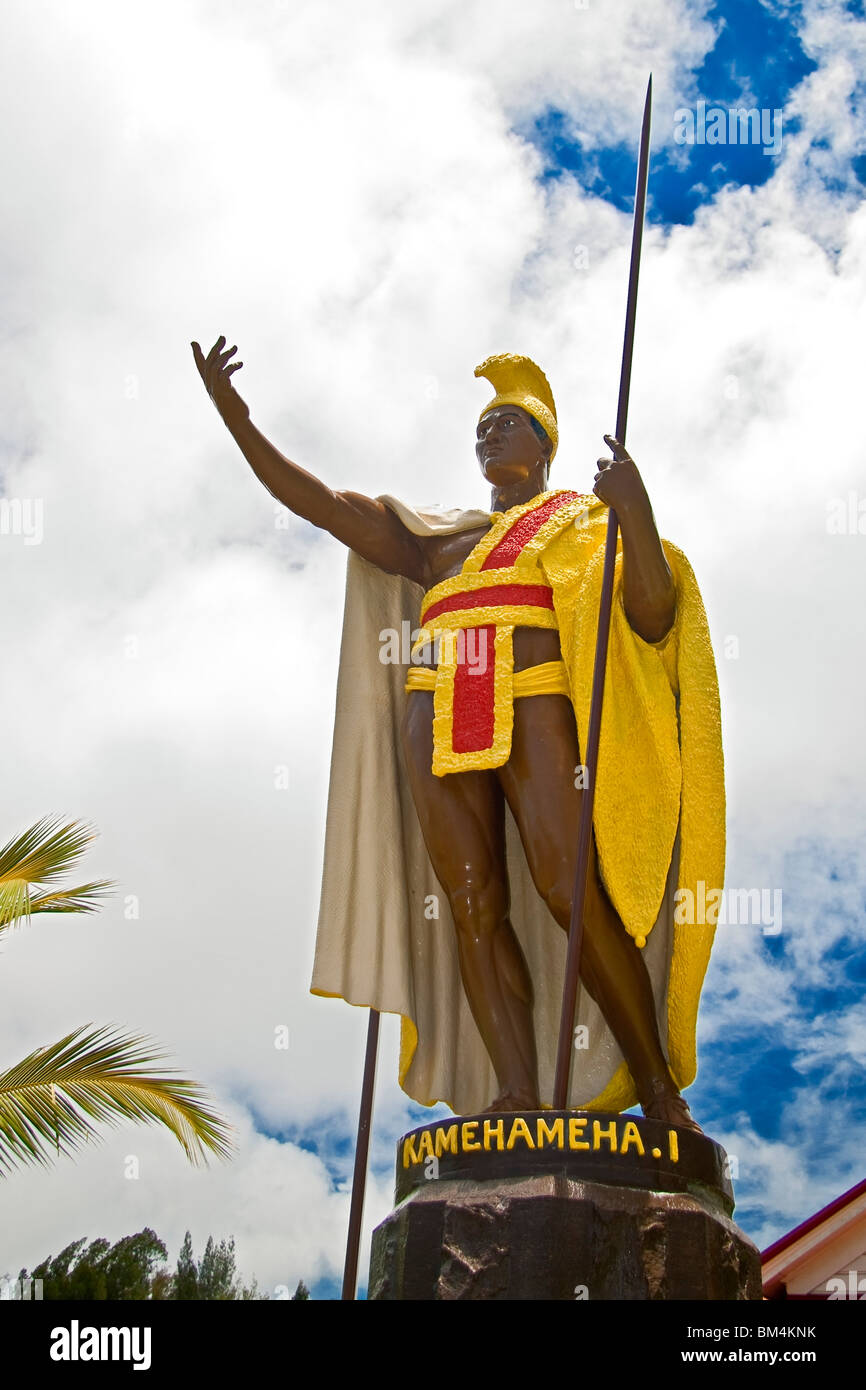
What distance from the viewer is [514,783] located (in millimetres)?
6820

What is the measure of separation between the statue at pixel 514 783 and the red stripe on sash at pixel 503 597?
1cm

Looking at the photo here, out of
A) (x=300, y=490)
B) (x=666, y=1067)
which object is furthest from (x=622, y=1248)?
(x=300, y=490)

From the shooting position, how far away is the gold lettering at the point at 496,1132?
5.78m

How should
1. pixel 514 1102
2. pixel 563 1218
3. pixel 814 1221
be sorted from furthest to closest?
pixel 814 1221 < pixel 514 1102 < pixel 563 1218

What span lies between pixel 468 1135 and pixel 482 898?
1155mm

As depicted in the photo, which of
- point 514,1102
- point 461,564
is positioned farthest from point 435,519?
point 514,1102

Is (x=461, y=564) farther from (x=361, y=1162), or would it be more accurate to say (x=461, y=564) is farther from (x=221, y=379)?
(x=361, y=1162)

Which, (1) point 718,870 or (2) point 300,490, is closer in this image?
(1) point 718,870

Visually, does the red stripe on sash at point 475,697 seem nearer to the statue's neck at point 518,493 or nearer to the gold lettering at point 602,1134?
the statue's neck at point 518,493

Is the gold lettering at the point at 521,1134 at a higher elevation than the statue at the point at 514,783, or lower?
lower

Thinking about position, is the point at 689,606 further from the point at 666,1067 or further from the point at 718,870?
the point at 666,1067

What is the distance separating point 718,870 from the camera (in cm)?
673

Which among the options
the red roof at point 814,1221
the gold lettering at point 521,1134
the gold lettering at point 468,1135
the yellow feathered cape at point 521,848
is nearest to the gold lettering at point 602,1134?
the gold lettering at point 521,1134
